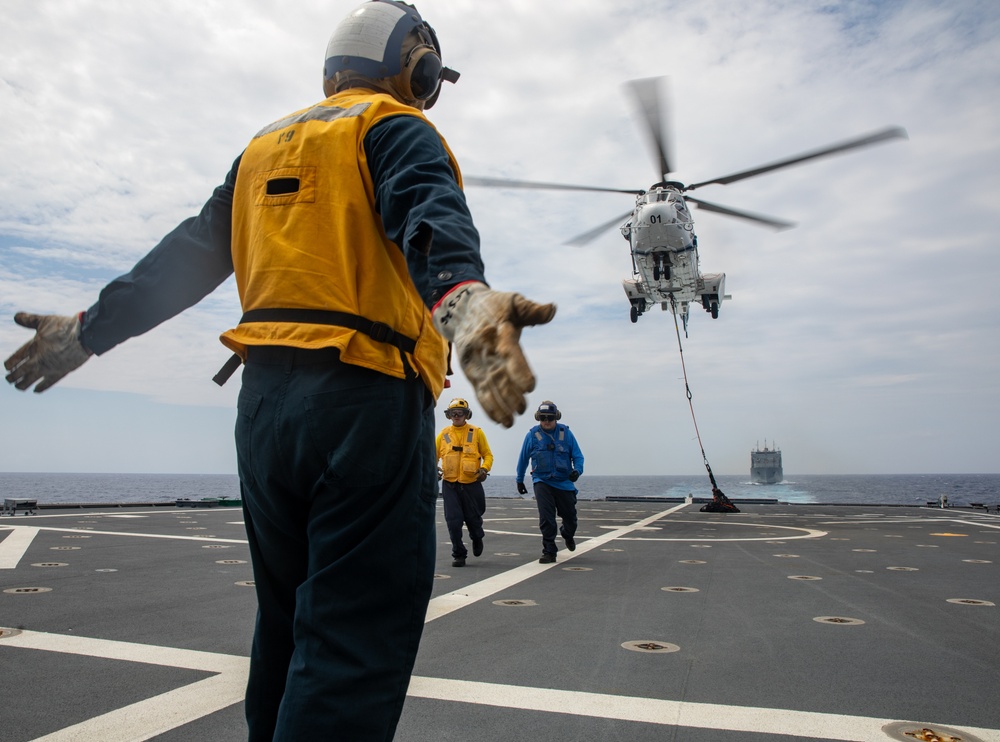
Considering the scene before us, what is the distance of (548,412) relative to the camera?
9586 mm

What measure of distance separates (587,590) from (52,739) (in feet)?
14.6

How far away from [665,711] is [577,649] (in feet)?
3.54

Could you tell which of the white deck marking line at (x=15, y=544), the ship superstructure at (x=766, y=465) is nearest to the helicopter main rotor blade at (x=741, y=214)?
the white deck marking line at (x=15, y=544)

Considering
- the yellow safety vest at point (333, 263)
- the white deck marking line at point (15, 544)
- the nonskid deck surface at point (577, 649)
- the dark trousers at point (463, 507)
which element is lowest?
the white deck marking line at point (15, 544)

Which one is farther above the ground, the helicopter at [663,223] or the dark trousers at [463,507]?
the helicopter at [663,223]

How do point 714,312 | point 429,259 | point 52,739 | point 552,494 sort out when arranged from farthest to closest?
point 714,312, point 552,494, point 52,739, point 429,259

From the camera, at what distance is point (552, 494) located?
9.03 m

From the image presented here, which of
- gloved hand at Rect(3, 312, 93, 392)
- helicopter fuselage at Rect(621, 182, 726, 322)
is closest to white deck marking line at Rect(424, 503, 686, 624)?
gloved hand at Rect(3, 312, 93, 392)

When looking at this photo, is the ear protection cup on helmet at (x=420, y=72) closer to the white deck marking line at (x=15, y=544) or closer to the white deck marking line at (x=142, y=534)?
the white deck marking line at (x=15, y=544)

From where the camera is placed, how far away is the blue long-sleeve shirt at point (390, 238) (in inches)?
51.0

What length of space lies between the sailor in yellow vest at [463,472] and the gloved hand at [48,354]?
6530 mm

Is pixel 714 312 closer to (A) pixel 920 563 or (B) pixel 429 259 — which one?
(A) pixel 920 563

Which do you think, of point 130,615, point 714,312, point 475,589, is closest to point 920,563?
point 475,589

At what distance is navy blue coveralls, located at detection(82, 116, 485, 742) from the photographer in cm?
139
